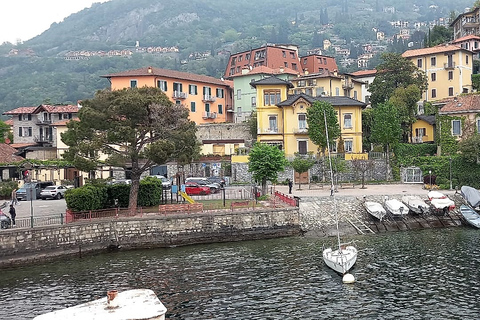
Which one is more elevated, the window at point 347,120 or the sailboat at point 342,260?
the window at point 347,120

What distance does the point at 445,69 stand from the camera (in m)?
80.7

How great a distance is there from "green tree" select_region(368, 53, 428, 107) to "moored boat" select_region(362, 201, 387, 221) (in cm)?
3587

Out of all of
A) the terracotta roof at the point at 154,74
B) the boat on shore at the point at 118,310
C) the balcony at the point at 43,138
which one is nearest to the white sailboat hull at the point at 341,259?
the boat on shore at the point at 118,310

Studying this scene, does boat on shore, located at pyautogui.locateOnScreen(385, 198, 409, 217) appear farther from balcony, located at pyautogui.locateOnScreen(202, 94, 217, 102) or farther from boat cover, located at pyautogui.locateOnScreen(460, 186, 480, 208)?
balcony, located at pyautogui.locateOnScreen(202, 94, 217, 102)

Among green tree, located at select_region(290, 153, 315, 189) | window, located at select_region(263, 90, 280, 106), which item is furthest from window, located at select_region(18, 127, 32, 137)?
green tree, located at select_region(290, 153, 315, 189)

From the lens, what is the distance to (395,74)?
7606 cm

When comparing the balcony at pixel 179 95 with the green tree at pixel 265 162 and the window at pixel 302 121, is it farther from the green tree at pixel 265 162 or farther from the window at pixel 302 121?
the green tree at pixel 265 162

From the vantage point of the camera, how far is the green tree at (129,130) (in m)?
35.1

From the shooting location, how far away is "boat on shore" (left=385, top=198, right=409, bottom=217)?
41.4 meters

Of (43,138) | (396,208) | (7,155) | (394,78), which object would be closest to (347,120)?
(394,78)

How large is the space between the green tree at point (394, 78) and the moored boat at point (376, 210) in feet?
118

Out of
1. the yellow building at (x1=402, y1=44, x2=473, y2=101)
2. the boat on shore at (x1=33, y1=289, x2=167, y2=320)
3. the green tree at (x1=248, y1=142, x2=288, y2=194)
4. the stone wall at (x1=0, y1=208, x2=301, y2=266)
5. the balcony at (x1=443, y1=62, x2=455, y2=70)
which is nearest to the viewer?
the boat on shore at (x1=33, y1=289, x2=167, y2=320)

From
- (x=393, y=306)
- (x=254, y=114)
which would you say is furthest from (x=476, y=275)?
(x=254, y=114)

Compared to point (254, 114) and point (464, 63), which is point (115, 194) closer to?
point (254, 114)
